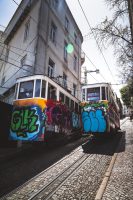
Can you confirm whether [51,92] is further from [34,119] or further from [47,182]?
[47,182]

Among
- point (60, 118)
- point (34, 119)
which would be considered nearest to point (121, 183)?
point (34, 119)

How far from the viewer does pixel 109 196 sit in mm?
3568

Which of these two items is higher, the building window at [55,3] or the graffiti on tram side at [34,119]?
the building window at [55,3]

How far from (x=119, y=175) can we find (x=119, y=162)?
134 cm

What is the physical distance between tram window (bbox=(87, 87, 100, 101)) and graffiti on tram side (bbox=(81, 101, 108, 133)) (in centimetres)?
58

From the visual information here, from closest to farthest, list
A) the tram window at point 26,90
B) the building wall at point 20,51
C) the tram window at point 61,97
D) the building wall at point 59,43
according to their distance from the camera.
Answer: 1. the tram window at point 26,90
2. the tram window at point 61,97
3. the building wall at point 20,51
4. the building wall at point 59,43

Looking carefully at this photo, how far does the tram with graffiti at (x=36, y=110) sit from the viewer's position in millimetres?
8570

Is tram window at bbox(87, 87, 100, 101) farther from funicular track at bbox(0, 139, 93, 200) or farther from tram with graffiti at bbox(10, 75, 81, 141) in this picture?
funicular track at bbox(0, 139, 93, 200)

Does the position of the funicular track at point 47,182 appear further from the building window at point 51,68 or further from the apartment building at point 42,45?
the building window at point 51,68

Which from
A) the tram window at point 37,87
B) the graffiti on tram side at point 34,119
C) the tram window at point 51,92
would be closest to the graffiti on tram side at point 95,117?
the graffiti on tram side at point 34,119

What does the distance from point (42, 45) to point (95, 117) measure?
6804 mm

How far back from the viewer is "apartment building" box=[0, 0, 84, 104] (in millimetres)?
12984

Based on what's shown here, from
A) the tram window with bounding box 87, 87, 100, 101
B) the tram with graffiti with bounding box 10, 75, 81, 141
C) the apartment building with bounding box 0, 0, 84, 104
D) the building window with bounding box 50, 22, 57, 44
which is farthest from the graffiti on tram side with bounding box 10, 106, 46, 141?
the building window with bounding box 50, 22, 57, 44

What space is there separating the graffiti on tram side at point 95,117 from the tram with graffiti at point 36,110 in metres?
1.88
